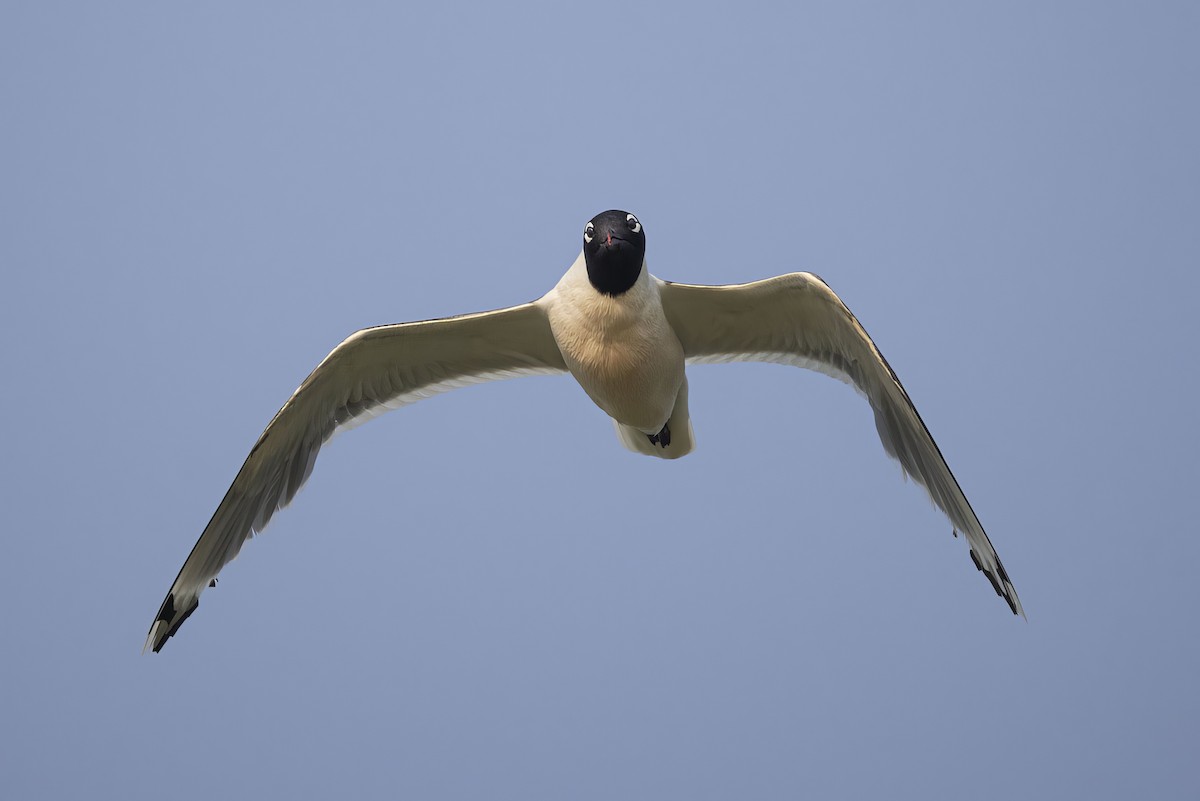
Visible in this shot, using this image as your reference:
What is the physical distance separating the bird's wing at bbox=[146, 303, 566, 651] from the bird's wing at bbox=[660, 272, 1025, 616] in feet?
2.19

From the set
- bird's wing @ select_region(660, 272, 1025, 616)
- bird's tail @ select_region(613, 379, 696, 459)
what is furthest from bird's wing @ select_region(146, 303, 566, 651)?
bird's wing @ select_region(660, 272, 1025, 616)

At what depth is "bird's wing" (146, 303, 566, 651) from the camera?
5.90m

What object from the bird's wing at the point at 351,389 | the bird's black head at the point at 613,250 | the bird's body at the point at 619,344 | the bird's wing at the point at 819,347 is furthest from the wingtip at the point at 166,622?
the bird's wing at the point at 819,347

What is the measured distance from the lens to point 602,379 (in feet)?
18.1

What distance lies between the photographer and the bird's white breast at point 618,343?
214 inches

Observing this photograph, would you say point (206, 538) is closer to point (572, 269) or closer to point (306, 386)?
point (306, 386)

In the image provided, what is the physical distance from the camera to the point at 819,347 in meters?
5.93

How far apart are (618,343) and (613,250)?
409mm

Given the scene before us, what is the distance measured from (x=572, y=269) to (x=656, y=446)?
1.02 meters

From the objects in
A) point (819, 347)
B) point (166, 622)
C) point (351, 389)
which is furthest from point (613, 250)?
point (166, 622)

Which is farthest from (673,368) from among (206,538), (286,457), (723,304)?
(206,538)

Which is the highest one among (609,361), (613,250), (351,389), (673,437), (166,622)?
(613,250)

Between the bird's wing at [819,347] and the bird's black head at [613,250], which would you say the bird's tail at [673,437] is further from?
the bird's black head at [613,250]

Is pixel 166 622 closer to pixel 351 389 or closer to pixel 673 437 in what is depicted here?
pixel 351 389
